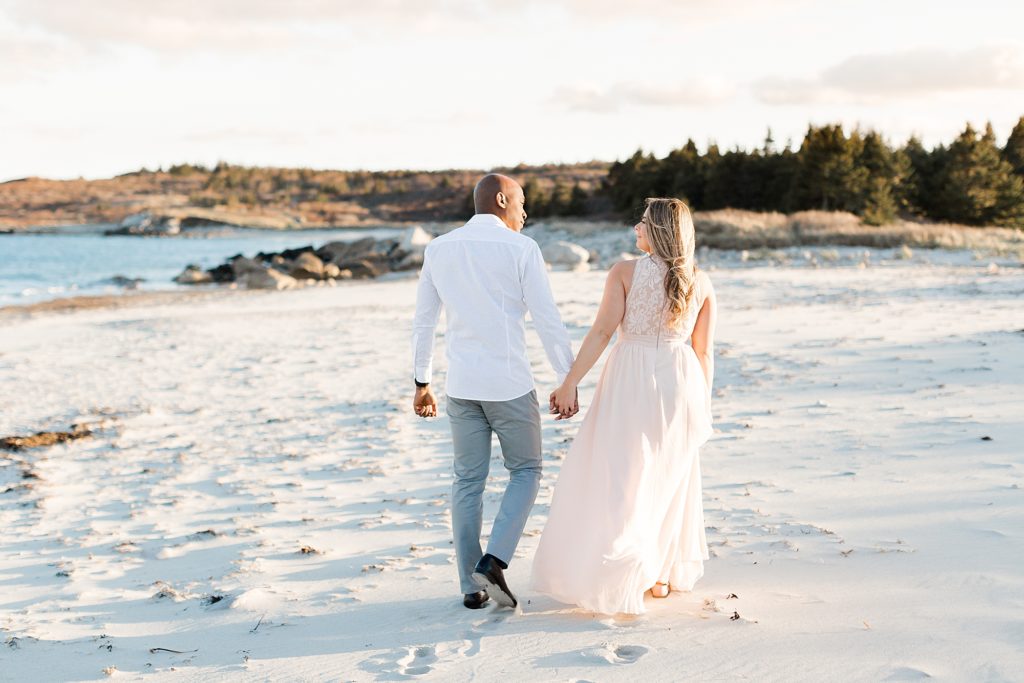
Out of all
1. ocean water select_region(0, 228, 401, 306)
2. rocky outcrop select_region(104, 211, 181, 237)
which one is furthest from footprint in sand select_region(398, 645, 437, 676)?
rocky outcrop select_region(104, 211, 181, 237)

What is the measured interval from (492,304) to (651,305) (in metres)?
0.66

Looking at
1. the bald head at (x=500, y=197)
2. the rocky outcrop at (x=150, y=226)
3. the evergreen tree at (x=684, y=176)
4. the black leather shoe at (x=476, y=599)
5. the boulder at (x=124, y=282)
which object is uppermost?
the evergreen tree at (x=684, y=176)

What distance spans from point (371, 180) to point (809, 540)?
12207 centimetres

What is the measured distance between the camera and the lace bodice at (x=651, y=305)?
12.6 feet

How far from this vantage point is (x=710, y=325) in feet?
13.2

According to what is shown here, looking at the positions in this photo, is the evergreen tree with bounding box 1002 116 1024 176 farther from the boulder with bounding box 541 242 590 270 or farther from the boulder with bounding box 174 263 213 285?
the boulder with bounding box 174 263 213 285

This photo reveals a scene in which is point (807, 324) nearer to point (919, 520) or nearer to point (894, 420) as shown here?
point (894, 420)

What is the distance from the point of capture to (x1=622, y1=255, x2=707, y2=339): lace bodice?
3846mm

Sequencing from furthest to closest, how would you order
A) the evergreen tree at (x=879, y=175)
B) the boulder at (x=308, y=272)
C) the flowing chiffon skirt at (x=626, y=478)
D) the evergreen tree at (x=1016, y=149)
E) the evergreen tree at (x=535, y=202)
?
the evergreen tree at (x=535, y=202), the evergreen tree at (x=1016, y=149), the evergreen tree at (x=879, y=175), the boulder at (x=308, y=272), the flowing chiffon skirt at (x=626, y=478)

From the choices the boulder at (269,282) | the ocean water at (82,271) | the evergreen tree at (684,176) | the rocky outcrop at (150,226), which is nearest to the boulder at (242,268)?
the ocean water at (82,271)

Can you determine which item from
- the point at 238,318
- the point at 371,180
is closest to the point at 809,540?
the point at 238,318

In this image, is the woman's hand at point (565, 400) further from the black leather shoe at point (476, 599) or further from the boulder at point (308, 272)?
the boulder at point (308, 272)

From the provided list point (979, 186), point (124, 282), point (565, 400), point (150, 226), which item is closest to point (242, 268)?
point (124, 282)

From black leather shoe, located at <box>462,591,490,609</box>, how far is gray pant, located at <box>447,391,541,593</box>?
3 cm
